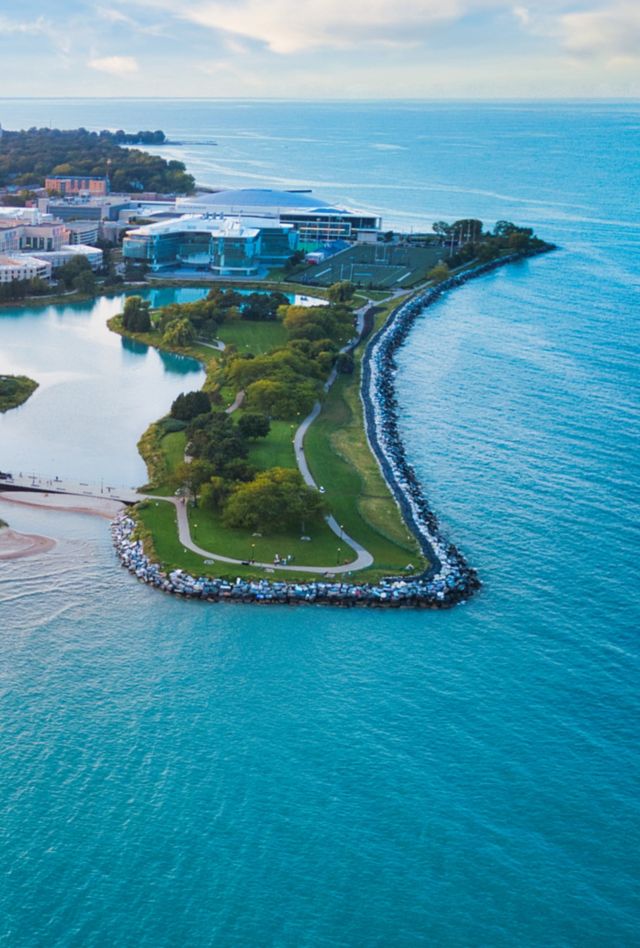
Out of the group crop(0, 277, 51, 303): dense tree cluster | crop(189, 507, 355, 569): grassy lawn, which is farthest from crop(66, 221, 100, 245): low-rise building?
crop(189, 507, 355, 569): grassy lawn

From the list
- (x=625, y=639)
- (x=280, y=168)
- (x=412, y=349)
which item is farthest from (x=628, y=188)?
(x=625, y=639)

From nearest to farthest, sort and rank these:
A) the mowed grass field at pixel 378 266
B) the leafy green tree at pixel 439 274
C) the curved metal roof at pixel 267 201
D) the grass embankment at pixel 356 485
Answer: the grass embankment at pixel 356 485 → the mowed grass field at pixel 378 266 → the leafy green tree at pixel 439 274 → the curved metal roof at pixel 267 201

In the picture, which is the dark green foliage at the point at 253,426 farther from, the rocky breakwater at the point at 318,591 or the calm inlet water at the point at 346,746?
the rocky breakwater at the point at 318,591

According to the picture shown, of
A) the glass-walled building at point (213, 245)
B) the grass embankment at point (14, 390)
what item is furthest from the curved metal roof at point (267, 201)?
the grass embankment at point (14, 390)

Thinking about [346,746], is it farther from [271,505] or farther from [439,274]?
[439,274]

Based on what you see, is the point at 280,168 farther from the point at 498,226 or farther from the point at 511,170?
the point at 498,226

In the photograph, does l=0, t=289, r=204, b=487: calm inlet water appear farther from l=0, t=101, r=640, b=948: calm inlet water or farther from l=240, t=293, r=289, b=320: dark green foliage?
l=240, t=293, r=289, b=320: dark green foliage
